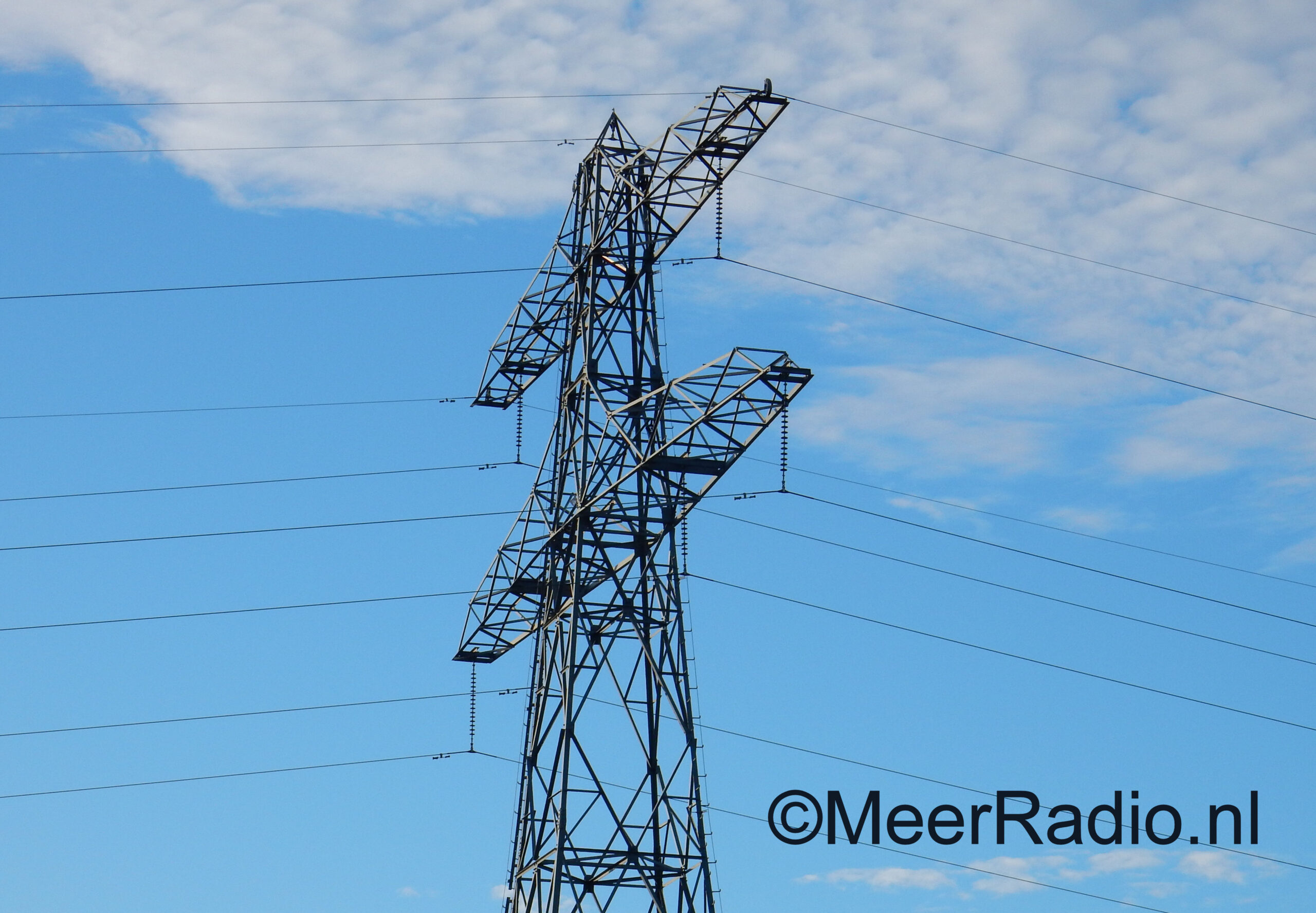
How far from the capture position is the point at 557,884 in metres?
37.7

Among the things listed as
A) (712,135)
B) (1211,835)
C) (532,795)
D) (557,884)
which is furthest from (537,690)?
(1211,835)

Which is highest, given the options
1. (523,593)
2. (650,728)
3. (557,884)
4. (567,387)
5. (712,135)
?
(712,135)

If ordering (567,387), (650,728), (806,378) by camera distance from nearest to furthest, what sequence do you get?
(806,378)
(650,728)
(567,387)

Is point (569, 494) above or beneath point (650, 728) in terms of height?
above

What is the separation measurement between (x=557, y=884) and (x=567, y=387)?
445 inches

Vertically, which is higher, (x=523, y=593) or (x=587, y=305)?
(x=587, y=305)

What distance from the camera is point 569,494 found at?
1644 inches

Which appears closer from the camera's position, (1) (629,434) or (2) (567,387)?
(1) (629,434)

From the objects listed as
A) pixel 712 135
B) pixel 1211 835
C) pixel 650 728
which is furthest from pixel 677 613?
pixel 1211 835

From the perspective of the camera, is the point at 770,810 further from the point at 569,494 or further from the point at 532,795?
the point at 569,494

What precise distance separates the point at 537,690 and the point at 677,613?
13.5 ft

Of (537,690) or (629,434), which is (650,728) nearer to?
(537,690)

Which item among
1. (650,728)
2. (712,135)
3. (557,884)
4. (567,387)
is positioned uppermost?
(712,135)

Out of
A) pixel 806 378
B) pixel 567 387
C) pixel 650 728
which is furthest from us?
pixel 567 387
